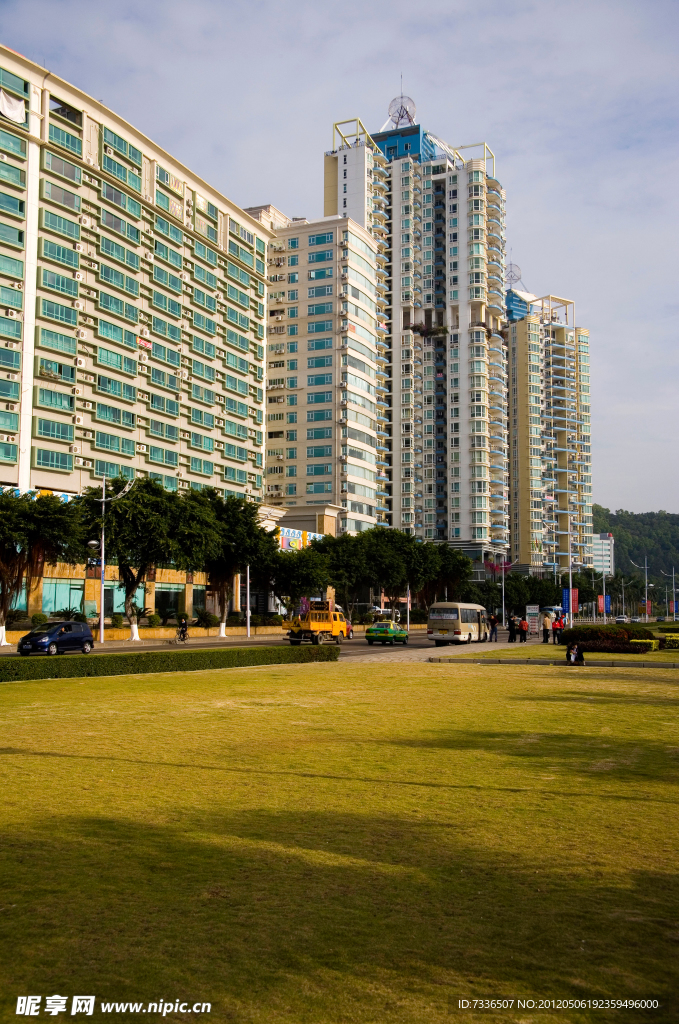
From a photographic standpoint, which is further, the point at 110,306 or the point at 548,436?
the point at 548,436

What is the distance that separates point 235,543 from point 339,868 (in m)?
57.8

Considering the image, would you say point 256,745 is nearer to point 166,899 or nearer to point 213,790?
point 213,790

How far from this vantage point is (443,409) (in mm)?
152625

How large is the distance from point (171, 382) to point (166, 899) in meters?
78.7

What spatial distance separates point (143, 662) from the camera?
1150 inches

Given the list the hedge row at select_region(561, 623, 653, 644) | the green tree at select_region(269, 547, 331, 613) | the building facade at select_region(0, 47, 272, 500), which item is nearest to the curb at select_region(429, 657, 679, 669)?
the hedge row at select_region(561, 623, 653, 644)

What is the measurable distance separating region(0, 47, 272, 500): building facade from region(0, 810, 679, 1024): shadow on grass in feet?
195

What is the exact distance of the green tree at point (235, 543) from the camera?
6412 centimetres

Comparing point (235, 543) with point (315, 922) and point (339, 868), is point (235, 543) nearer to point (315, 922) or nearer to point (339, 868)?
point (339, 868)

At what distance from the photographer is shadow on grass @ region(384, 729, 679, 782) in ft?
37.8

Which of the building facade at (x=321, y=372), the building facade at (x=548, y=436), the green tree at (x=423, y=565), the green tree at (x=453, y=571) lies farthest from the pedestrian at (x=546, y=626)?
the building facade at (x=548, y=436)

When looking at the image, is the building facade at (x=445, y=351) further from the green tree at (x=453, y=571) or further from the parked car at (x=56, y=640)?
the parked car at (x=56, y=640)

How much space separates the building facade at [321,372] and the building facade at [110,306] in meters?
15.7

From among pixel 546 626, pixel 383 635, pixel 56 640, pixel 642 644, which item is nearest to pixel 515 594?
pixel 546 626
